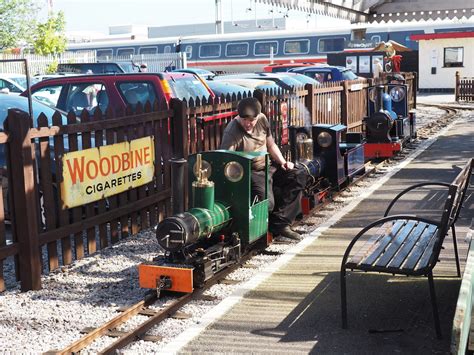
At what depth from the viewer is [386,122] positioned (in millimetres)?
13133

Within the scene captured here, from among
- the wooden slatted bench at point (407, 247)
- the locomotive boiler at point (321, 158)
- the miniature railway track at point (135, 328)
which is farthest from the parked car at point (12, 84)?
the wooden slatted bench at point (407, 247)

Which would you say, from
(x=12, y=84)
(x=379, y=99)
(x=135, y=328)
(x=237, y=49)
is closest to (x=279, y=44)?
(x=237, y=49)

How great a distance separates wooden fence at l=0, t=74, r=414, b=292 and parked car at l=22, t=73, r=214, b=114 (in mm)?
1187

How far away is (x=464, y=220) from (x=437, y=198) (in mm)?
1473

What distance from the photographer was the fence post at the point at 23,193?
5.96 meters

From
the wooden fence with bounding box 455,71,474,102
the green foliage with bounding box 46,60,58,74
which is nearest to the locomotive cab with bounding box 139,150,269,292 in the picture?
the wooden fence with bounding box 455,71,474,102

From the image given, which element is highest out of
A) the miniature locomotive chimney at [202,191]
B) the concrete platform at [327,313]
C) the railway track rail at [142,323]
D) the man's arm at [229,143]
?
the man's arm at [229,143]

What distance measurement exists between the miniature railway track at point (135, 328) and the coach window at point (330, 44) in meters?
35.7

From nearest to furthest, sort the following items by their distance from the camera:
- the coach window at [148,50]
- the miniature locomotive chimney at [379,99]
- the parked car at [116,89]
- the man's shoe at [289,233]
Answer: the man's shoe at [289,233], the parked car at [116,89], the miniature locomotive chimney at [379,99], the coach window at [148,50]

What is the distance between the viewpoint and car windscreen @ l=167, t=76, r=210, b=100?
420 inches

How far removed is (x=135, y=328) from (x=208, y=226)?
1181 mm

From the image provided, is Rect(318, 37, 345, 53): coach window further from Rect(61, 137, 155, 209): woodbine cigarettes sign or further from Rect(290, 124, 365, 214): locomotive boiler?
Rect(61, 137, 155, 209): woodbine cigarettes sign

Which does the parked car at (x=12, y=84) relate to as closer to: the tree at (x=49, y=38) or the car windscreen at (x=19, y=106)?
the car windscreen at (x=19, y=106)

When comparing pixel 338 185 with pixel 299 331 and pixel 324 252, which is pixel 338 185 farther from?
pixel 299 331
